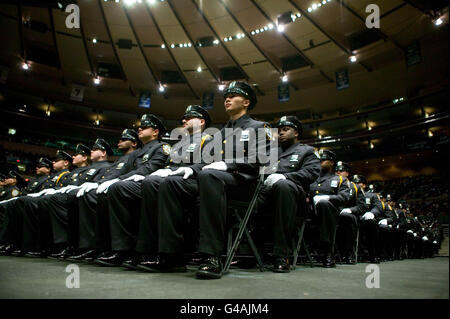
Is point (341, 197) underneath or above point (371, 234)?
above

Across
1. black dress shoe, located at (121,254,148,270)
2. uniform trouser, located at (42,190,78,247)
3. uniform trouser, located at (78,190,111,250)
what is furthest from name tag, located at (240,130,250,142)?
uniform trouser, located at (42,190,78,247)

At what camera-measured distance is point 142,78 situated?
56.1ft

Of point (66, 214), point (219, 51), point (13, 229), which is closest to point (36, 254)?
point (13, 229)

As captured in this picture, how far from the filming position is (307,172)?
3.04 m

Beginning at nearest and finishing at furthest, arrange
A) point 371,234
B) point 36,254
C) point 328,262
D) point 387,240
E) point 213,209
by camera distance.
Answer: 1. point 213,209
2. point 328,262
3. point 36,254
4. point 371,234
5. point 387,240

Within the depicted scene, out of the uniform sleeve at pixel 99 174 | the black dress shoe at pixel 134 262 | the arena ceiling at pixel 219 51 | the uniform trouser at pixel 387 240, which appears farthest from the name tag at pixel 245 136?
the arena ceiling at pixel 219 51

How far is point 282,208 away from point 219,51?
45.0 ft

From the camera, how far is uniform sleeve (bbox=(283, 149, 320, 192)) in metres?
2.91

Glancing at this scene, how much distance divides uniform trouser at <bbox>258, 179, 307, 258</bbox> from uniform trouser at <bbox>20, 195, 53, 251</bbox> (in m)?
3.05

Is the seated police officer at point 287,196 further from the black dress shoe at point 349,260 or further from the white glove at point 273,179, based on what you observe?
the black dress shoe at point 349,260

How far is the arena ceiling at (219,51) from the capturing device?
1208 centimetres

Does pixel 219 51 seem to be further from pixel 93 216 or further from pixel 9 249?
pixel 93 216

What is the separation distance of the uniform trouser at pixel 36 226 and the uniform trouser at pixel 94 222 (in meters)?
1.05

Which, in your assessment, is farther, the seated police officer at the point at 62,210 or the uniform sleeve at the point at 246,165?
the seated police officer at the point at 62,210
